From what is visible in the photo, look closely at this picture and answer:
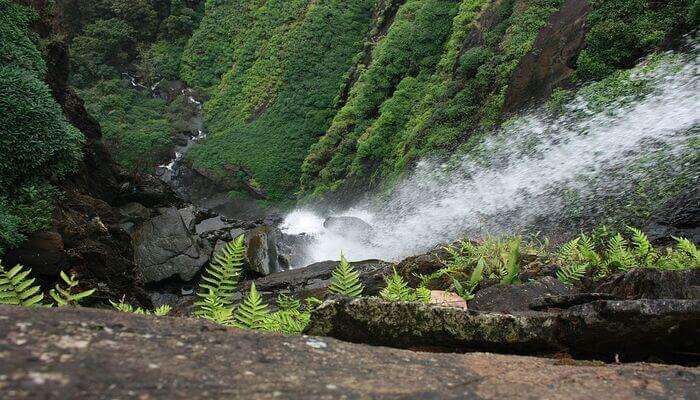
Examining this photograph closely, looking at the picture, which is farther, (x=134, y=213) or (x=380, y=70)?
(x=380, y=70)

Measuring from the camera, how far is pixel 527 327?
3037 millimetres

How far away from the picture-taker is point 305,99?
35062mm

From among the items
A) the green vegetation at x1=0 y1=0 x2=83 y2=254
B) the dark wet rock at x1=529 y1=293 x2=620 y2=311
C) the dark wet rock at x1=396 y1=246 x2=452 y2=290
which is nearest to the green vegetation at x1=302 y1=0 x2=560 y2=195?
the dark wet rock at x1=396 y1=246 x2=452 y2=290

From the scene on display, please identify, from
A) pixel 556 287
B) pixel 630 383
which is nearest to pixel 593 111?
pixel 556 287

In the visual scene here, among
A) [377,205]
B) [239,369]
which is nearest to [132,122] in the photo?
[377,205]

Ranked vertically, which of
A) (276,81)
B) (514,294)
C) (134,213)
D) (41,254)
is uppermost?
(276,81)

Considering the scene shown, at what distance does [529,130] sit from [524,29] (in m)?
5.01

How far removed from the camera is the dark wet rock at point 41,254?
10.2m

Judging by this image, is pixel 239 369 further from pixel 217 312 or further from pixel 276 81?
pixel 276 81

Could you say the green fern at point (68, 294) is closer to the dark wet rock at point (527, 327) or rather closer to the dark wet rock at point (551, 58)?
the dark wet rock at point (527, 327)

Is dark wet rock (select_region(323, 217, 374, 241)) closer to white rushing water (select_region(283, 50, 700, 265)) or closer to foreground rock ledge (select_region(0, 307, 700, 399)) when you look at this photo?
white rushing water (select_region(283, 50, 700, 265))

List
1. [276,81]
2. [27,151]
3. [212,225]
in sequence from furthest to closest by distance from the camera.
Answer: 1. [276,81]
2. [212,225]
3. [27,151]

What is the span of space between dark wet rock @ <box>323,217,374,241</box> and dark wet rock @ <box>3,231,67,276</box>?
10.2 m

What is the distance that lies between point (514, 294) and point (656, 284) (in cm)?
120
